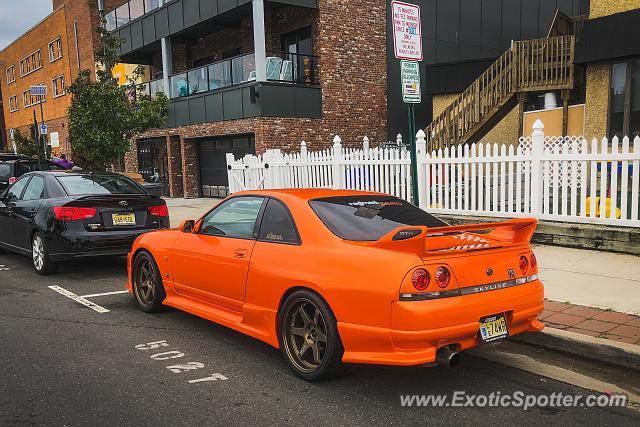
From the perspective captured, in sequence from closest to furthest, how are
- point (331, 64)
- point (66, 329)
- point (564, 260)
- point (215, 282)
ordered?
1. point (215, 282)
2. point (66, 329)
3. point (564, 260)
4. point (331, 64)

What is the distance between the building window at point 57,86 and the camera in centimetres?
3478

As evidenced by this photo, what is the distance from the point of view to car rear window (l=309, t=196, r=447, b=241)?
413cm

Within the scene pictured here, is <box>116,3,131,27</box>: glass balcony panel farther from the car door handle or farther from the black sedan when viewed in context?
the car door handle

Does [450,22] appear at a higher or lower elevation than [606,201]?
higher

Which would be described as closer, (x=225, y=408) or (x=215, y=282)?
(x=225, y=408)

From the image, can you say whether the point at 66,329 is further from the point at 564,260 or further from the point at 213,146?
the point at 213,146

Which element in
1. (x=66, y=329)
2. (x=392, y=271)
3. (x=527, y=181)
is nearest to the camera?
(x=392, y=271)

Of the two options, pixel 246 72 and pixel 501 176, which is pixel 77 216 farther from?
pixel 246 72

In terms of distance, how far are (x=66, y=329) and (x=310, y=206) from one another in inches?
115

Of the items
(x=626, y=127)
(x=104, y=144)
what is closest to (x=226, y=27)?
(x=104, y=144)

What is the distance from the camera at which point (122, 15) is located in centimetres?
2577

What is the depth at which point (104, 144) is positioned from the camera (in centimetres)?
1480

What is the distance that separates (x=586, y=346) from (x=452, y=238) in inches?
60.6

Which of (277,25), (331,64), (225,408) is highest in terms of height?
(277,25)
